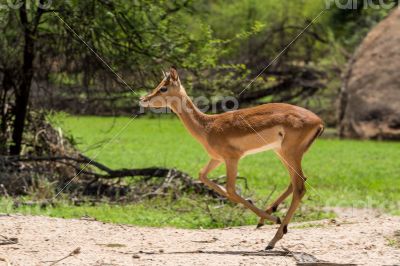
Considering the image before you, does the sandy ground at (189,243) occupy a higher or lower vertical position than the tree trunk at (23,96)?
lower

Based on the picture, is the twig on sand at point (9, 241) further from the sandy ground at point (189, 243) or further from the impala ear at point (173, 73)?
the impala ear at point (173, 73)

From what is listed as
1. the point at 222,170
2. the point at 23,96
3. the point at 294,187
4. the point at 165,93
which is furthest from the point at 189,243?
the point at 222,170

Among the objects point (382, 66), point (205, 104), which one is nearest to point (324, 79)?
point (382, 66)

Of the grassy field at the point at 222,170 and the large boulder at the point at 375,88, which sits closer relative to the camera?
the grassy field at the point at 222,170

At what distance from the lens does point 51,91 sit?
14.9 meters

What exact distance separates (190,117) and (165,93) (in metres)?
0.42

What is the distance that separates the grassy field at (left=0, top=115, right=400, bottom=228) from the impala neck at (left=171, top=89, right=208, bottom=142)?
1.88m

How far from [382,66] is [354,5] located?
3.11m

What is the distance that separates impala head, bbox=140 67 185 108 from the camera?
886 centimetres

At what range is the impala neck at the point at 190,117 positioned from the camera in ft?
29.9

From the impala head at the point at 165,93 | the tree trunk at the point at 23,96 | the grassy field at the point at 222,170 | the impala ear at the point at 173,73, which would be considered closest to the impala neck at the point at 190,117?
the impala head at the point at 165,93

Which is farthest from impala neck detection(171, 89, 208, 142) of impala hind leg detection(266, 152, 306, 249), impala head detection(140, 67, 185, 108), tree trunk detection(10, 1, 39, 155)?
tree trunk detection(10, 1, 39, 155)

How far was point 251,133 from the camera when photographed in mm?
8766

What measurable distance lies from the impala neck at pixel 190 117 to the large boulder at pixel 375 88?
46.8 ft
